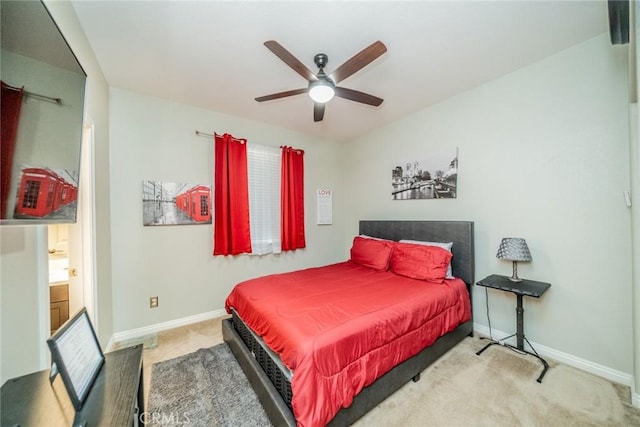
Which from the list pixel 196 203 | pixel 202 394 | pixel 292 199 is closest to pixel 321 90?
pixel 292 199

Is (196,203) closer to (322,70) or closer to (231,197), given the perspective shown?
(231,197)

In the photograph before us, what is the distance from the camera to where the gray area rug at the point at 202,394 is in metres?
1.58

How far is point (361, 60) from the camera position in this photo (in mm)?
1766

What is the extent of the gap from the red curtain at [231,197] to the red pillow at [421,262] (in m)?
1.99

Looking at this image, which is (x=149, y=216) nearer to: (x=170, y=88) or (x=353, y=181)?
(x=170, y=88)

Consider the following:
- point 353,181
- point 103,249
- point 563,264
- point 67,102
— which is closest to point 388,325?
point 563,264

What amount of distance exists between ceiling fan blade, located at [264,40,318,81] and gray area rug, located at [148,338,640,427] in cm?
242

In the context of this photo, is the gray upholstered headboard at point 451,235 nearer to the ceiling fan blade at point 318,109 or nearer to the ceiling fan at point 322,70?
the ceiling fan at point 322,70

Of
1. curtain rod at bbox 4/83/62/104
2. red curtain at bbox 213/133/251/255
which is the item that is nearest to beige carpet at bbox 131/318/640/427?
red curtain at bbox 213/133/251/255

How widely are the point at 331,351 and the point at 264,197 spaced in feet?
8.34

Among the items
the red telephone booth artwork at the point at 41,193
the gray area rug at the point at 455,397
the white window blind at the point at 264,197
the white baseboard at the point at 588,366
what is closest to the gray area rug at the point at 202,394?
the gray area rug at the point at 455,397

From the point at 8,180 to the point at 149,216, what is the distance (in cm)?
223

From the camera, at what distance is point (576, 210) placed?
2.08m

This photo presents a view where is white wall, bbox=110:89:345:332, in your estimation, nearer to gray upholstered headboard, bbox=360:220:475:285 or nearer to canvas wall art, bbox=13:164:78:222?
canvas wall art, bbox=13:164:78:222
